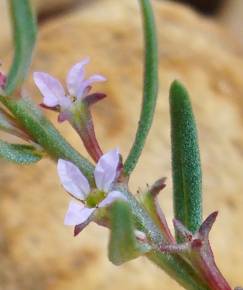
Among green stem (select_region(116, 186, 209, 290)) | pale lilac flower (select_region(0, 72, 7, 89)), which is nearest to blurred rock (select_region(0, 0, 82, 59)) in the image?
pale lilac flower (select_region(0, 72, 7, 89))

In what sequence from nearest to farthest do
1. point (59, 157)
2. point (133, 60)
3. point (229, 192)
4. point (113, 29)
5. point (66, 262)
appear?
point (59, 157) → point (66, 262) → point (229, 192) → point (133, 60) → point (113, 29)

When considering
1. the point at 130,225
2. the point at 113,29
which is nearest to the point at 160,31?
the point at 113,29

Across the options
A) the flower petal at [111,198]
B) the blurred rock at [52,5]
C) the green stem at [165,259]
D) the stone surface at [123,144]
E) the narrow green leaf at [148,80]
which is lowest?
the blurred rock at [52,5]

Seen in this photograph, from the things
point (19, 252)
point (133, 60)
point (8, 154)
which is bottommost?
point (19, 252)

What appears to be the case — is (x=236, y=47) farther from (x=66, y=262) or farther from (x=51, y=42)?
(x=66, y=262)

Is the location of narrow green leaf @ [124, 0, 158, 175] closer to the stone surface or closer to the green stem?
the green stem

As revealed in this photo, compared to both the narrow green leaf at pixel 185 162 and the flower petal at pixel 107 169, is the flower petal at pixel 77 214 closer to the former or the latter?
the flower petal at pixel 107 169

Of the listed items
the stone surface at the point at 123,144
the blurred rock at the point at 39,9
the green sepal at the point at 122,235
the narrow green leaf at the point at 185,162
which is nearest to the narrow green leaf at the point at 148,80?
the narrow green leaf at the point at 185,162

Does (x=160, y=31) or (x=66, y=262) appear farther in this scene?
(x=160, y=31)
